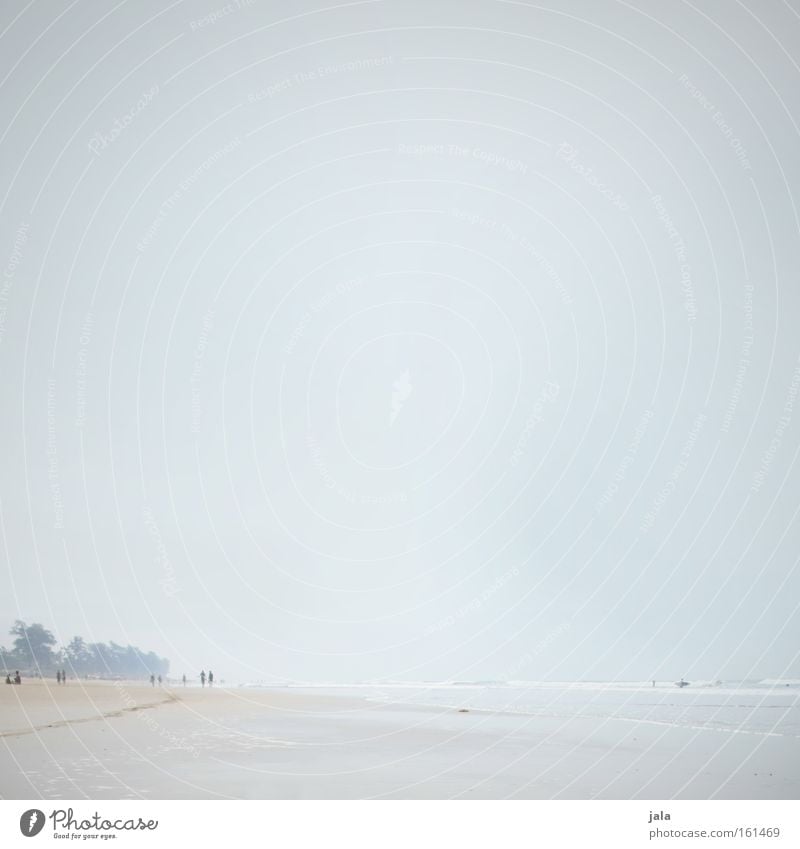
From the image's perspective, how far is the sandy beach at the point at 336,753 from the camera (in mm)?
6734

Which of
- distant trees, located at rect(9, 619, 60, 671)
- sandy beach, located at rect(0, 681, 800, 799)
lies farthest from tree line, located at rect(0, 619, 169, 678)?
sandy beach, located at rect(0, 681, 800, 799)

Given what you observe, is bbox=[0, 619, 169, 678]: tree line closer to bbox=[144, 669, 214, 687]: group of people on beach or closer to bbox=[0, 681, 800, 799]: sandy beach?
bbox=[144, 669, 214, 687]: group of people on beach

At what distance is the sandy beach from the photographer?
673 cm

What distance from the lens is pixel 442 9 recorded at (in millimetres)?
8602

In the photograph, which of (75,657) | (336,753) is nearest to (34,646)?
(75,657)

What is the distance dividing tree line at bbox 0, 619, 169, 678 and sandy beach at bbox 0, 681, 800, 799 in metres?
0.22

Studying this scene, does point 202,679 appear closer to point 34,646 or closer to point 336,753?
point 34,646

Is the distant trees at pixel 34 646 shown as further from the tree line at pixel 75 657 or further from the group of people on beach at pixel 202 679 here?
the group of people on beach at pixel 202 679

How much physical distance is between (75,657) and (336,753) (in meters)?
4.53

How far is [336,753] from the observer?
783cm

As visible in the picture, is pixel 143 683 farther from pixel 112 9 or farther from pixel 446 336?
pixel 112 9

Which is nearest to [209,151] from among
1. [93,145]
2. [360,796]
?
[93,145]

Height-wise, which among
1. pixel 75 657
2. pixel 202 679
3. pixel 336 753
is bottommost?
pixel 336 753

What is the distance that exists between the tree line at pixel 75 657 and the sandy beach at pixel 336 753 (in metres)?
0.22
